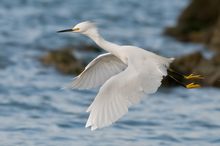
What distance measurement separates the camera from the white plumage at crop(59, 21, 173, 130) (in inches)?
270

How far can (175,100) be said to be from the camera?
37.8 feet

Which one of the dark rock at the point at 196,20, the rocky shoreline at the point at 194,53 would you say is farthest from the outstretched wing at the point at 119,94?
the dark rock at the point at 196,20

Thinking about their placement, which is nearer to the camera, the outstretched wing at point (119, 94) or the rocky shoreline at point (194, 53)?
the outstretched wing at point (119, 94)

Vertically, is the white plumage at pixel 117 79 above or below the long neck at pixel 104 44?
below

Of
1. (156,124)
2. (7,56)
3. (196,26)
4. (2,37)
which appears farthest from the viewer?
(196,26)

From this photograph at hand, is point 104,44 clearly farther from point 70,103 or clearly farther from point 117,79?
point 70,103

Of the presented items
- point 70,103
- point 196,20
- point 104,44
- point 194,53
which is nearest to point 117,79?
point 104,44

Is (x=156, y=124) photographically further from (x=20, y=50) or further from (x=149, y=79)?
(x=20, y=50)

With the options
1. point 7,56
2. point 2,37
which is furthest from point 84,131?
point 2,37

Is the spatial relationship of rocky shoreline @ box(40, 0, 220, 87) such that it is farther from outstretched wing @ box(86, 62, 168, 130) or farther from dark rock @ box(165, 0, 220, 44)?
outstretched wing @ box(86, 62, 168, 130)

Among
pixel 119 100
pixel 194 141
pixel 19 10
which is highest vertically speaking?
pixel 19 10

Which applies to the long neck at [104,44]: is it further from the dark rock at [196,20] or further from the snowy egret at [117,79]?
the dark rock at [196,20]

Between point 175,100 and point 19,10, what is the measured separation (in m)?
9.51

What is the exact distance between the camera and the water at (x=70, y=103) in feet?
30.1
